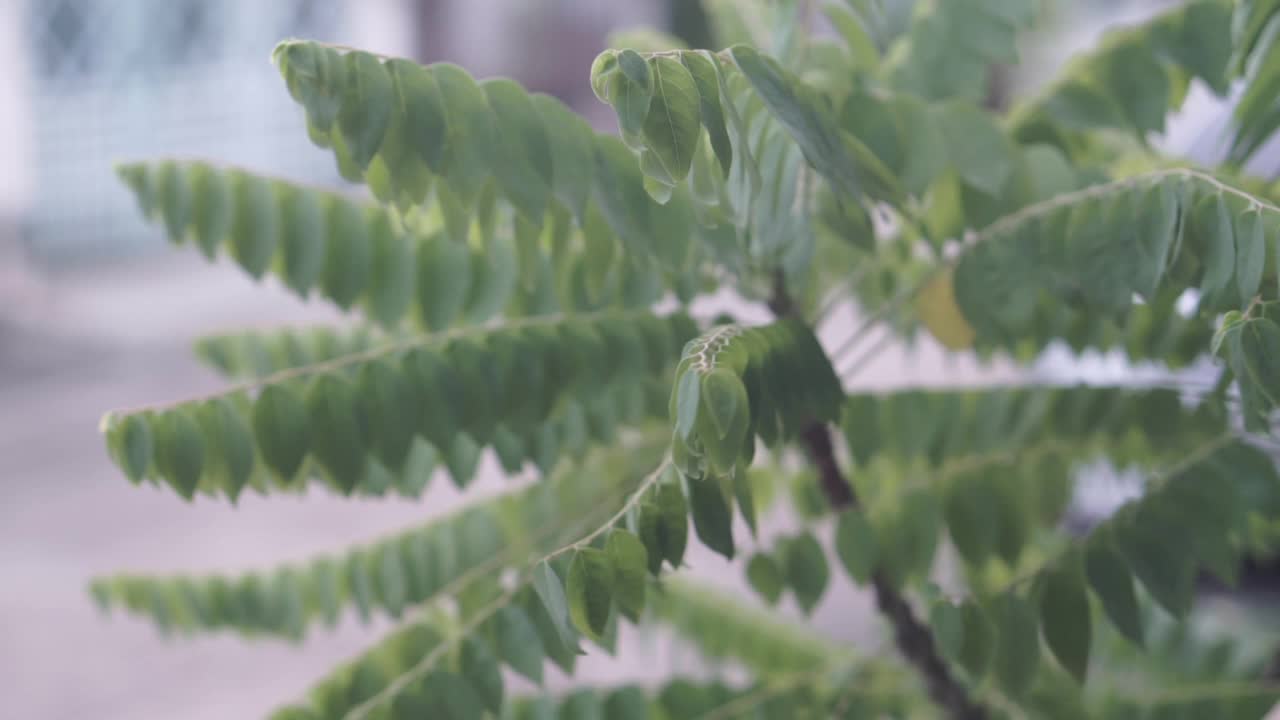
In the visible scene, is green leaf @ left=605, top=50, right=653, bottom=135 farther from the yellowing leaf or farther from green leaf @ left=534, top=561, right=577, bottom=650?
the yellowing leaf

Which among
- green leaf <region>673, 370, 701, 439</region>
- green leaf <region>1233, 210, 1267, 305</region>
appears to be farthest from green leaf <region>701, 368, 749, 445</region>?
green leaf <region>1233, 210, 1267, 305</region>

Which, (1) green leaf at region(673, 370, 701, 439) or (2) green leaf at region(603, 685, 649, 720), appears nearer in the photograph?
(1) green leaf at region(673, 370, 701, 439)

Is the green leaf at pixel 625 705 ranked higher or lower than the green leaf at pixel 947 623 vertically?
lower

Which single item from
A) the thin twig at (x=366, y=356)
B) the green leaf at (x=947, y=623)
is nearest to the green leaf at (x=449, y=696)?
the thin twig at (x=366, y=356)

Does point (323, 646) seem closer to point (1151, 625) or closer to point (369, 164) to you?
point (1151, 625)

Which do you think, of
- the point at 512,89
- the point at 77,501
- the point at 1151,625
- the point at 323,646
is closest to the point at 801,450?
the point at 512,89

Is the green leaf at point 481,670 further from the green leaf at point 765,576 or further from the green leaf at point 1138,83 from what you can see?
the green leaf at point 1138,83
